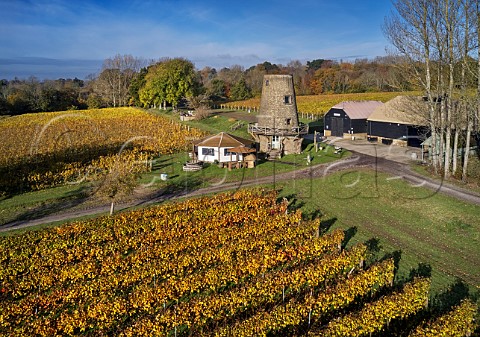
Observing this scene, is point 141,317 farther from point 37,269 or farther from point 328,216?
point 328,216

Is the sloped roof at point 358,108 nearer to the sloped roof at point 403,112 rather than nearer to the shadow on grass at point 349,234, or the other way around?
the sloped roof at point 403,112

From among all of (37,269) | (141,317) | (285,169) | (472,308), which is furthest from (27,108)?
(472,308)

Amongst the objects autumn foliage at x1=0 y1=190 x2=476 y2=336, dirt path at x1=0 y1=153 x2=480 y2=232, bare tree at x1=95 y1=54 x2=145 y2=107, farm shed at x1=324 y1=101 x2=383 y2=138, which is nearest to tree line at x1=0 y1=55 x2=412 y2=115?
bare tree at x1=95 y1=54 x2=145 y2=107

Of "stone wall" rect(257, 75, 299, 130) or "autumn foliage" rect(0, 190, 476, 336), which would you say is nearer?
"autumn foliage" rect(0, 190, 476, 336)

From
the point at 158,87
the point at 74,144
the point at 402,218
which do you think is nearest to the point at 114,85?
the point at 158,87

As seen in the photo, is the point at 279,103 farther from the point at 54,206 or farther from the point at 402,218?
the point at 54,206

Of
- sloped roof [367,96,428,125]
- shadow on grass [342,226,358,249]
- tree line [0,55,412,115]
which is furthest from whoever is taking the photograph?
tree line [0,55,412,115]

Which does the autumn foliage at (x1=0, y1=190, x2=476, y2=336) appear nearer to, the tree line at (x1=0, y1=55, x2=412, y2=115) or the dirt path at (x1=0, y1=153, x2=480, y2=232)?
the dirt path at (x1=0, y1=153, x2=480, y2=232)
